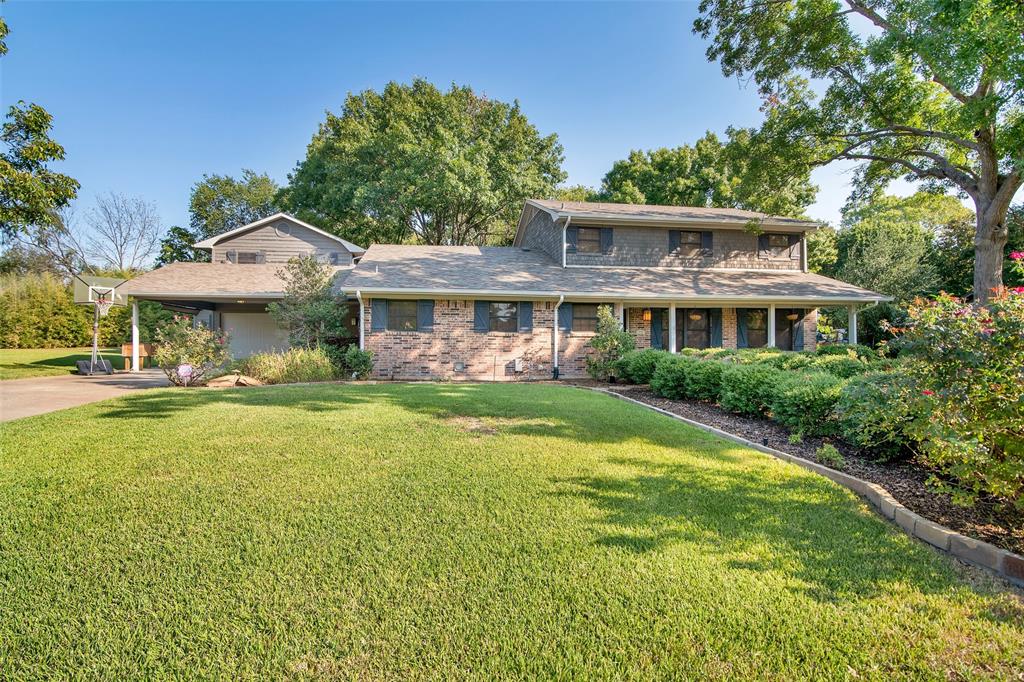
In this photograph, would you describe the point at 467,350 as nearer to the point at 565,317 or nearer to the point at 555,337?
the point at 555,337

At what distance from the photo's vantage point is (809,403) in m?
5.51

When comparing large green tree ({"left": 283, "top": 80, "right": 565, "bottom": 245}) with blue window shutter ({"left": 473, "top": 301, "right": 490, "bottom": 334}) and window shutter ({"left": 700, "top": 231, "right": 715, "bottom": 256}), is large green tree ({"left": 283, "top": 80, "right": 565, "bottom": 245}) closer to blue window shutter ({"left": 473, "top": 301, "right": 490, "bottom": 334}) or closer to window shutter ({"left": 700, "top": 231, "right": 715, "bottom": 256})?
blue window shutter ({"left": 473, "top": 301, "right": 490, "bottom": 334})

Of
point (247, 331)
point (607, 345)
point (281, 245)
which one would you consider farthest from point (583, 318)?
point (247, 331)

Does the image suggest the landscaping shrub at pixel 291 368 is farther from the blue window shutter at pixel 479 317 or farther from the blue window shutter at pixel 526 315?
the blue window shutter at pixel 526 315

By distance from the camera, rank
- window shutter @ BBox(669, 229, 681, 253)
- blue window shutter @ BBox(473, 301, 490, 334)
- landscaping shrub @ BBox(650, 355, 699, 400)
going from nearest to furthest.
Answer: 1. landscaping shrub @ BBox(650, 355, 699, 400)
2. blue window shutter @ BBox(473, 301, 490, 334)
3. window shutter @ BBox(669, 229, 681, 253)

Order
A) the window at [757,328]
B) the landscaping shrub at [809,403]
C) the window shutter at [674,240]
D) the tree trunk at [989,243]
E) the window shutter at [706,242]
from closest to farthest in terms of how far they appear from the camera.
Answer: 1. the landscaping shrub at [809,403]
2. the tree trunk at [989,243]
3. the window at [757,328]
4. the window shutter at [674,240]
5. the window shutter at [706,242]

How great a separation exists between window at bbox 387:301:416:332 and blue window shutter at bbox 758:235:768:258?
13.0 m

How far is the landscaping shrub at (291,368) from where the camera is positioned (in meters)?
10.3

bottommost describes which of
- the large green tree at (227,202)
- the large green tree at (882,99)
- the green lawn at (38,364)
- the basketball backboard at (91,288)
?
the green lawn at (38,364)

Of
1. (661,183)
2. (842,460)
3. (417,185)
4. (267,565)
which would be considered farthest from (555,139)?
(267,565)

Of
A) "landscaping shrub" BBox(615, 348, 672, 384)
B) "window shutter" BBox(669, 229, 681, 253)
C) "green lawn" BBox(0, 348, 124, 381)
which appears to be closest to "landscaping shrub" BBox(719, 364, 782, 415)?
"landscaping shrub" BBox(615, 348, 672, 384)

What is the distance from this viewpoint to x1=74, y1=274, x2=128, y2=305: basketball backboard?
13211mm

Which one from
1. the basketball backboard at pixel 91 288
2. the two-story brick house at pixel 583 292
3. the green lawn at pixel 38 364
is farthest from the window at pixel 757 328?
the green lawn at pixel 38 364

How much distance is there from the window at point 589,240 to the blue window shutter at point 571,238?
0.34ft
